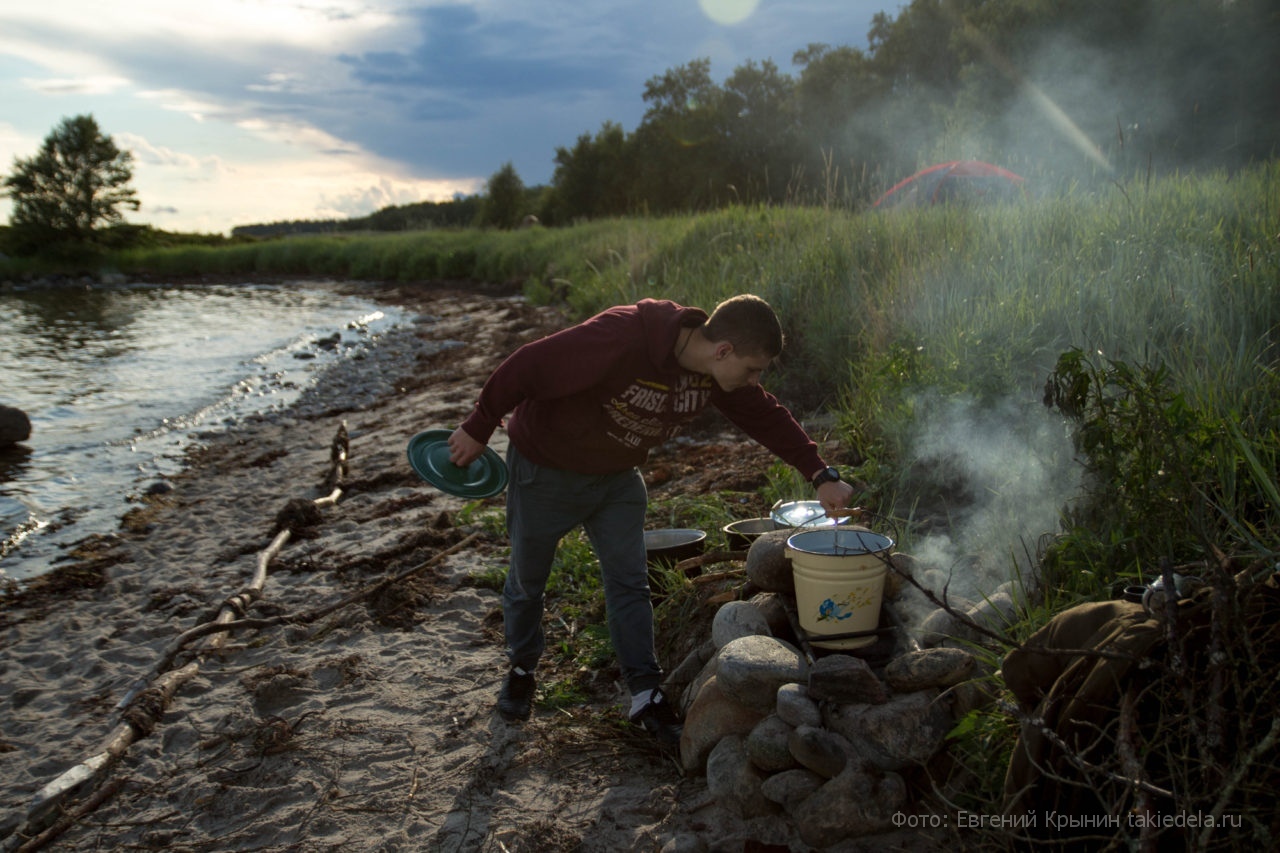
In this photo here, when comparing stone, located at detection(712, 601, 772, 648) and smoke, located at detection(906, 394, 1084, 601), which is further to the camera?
smoke, located at detection(906, 394, 1084, 601)

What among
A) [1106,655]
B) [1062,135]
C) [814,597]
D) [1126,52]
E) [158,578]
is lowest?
[158,578]

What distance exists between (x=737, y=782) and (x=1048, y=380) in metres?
1.88

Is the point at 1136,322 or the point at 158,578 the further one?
the point at 158,578

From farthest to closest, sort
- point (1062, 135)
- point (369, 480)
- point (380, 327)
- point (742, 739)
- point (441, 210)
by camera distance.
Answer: point (441, 210), point (1062, 135), point (380, 327), point (369, 480), point (742, 739)

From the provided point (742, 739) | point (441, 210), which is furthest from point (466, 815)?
point (441, 210)

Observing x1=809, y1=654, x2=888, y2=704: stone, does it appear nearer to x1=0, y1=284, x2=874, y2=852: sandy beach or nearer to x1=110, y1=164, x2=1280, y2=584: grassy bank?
x1=0, y1=284, x2=874, y2=852: sandy beach

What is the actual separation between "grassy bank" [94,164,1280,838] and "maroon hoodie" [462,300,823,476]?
963 mm

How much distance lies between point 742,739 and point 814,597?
569 mm

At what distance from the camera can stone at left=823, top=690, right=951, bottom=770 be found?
2.52 meters

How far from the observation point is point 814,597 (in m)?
3.04

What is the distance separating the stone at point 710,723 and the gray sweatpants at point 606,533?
0.36 metres

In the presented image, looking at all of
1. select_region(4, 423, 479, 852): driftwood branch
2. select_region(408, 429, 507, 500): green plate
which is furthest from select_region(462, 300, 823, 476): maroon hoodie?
select_region(4, 423, 479, 852): driftwood branch

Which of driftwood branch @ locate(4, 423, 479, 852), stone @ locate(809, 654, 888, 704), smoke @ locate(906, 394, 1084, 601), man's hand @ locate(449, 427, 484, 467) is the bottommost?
driftwood branch @ locate(4, 423, 479, 852)

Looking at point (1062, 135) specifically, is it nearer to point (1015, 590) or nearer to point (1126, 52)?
point (1126, 52)
